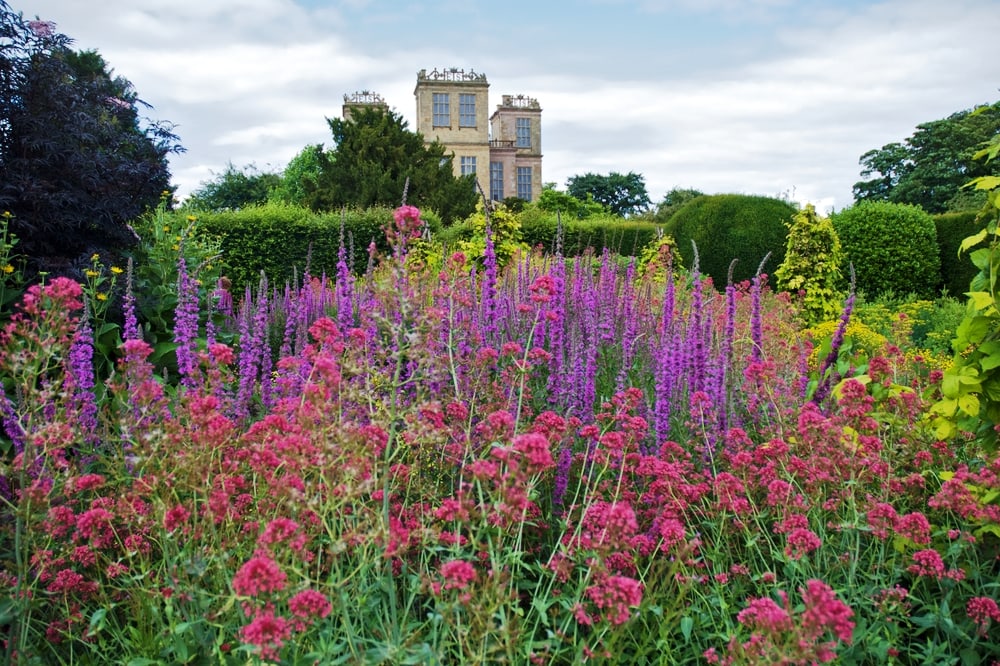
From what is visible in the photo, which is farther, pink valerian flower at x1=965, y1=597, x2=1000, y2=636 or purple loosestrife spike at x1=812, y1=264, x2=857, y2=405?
purple loosestrife spike at x1=812, y1=264, x2=857, y2=405

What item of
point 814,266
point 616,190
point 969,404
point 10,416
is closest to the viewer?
point 10,416

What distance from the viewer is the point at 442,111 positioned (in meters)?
Result: 46.6

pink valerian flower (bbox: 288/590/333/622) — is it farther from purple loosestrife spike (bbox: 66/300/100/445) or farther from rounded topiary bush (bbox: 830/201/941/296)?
rounded topiary bush (bbox: 830/201/941/296)

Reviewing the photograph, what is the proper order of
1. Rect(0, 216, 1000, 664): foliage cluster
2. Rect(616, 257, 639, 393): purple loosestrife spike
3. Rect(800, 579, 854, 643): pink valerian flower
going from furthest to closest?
Rect(616, 257, 639, 393): purple loosestrife spike
Rect(0, 216, 1000, 664): foliage cluster
Rect(800, 579, 854, 643): pink valerian flower

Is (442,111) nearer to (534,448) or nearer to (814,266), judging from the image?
(814,266)

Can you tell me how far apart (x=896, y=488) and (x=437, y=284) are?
223 centimetres

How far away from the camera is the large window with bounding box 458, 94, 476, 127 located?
153 ft

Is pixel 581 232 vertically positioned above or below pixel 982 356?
above

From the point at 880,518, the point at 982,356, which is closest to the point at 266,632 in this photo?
the point at 880,518

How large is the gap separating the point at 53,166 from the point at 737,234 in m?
11.8

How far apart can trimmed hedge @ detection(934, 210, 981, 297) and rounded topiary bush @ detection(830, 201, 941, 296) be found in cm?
68

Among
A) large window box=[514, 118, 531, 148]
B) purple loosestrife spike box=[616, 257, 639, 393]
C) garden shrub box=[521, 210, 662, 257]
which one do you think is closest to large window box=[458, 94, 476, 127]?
large window box=[514, 118, 531, 148]

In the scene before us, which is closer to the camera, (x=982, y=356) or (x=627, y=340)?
(x=982, y=356)

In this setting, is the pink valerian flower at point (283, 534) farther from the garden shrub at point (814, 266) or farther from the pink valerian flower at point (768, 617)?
the garden shrub at point (814, 266)
